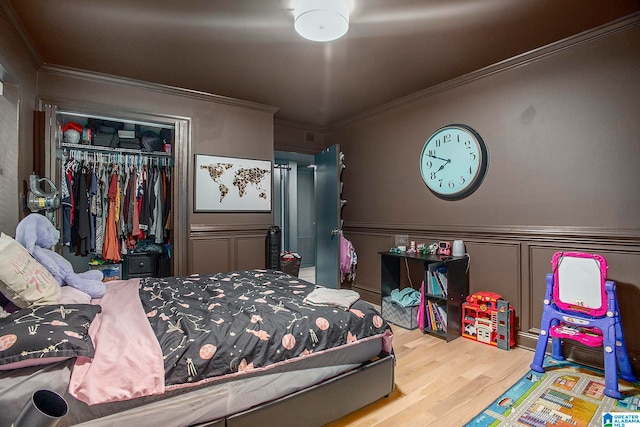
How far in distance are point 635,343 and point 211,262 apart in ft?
12.7

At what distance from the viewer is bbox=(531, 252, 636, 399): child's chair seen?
6.98 ft

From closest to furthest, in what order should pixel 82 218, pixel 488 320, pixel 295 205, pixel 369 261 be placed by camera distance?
Answer: pixel 488 320
pixel 82 218
pixel 369 261
pixel 295 205

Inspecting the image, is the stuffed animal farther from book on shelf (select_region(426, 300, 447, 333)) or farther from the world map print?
book on shelf (select_region(426, 300, 447, 333))

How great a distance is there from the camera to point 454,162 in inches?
133

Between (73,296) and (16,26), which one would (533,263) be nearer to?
(73,296)

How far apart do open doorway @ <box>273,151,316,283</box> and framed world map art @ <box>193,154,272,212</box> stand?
230 cm

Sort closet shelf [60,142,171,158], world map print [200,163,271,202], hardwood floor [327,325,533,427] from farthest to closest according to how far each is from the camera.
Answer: world map print [200,163,271,202] → closet shelf [60,142,171,158] → hardwood floor [327,325,533,427]

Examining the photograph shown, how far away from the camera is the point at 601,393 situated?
2084 millimetres

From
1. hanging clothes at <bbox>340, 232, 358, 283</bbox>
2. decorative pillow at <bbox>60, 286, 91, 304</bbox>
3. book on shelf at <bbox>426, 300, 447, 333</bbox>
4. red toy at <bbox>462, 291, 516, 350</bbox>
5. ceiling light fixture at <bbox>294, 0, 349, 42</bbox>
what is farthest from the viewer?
hanging clothes at <bbox>340, 232, 358, 283</bbox>

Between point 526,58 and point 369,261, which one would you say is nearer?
point 526,58

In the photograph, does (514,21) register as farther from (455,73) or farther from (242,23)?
(242,23)

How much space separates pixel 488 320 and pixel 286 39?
2973mm

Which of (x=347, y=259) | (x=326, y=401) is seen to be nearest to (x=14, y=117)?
(x=326, y=401)

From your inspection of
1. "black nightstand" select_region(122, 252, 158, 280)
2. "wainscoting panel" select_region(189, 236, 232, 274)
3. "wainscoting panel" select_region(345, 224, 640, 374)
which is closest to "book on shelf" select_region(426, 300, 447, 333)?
"wainscoting panel" select_region(345, 224, 640, 374)
